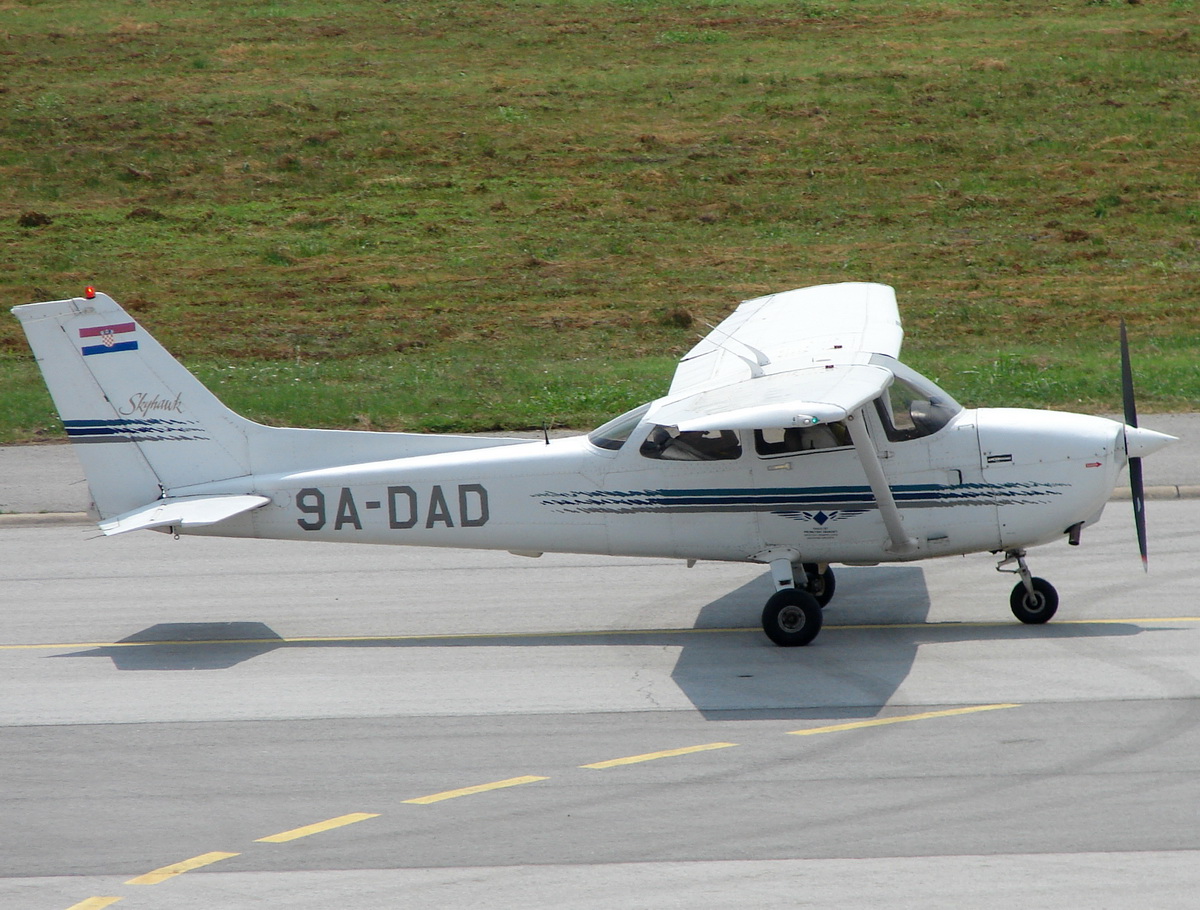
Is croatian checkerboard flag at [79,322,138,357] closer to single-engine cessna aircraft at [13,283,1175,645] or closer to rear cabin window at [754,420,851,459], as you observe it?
single-engine cessna aircraft at [13,283,1175,645]

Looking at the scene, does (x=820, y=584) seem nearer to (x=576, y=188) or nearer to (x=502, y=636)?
(x=502, y=636)

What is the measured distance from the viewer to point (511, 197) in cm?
3225

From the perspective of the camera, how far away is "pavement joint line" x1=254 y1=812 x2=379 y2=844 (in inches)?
292

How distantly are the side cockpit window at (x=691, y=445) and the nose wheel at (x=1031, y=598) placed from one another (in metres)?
2.44

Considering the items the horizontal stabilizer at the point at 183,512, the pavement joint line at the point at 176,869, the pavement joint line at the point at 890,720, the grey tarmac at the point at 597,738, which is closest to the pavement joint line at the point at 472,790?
the grey tarmac at the point at 597,738

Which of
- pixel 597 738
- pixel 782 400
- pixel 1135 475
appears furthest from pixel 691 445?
pixel 1135 475

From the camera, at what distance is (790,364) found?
35.0 feet

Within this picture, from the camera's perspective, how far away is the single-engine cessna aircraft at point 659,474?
10344mm

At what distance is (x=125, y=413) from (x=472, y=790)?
5097 mm

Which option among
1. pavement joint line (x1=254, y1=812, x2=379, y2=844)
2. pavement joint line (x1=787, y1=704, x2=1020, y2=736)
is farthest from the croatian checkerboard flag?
pavement joint line (x1=787, y1=704, x2=1020, y2=736)

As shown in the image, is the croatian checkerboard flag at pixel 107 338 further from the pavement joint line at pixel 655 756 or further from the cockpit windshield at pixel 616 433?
the pavement joint line at pixel 655 756

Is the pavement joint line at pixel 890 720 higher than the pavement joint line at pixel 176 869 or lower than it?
lower

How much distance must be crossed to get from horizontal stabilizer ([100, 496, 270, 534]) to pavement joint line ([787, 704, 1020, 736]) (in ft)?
16.1

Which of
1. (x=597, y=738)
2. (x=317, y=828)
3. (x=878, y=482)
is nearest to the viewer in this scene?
(x=317, y=828)
